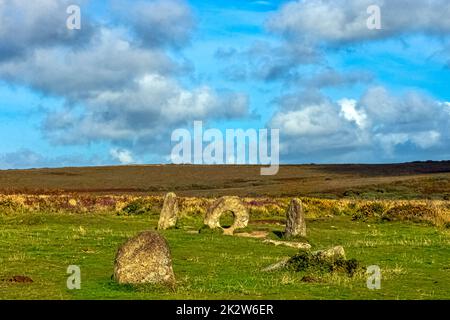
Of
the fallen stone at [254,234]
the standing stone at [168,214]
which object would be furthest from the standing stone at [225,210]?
the standing stone at [168,214]

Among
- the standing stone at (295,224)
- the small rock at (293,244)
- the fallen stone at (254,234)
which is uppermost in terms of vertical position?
the standing stone at (295,224)

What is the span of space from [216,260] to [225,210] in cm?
1489

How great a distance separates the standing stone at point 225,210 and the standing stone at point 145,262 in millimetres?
20416

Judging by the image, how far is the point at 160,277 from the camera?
20.5 metres

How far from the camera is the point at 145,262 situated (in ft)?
67.8

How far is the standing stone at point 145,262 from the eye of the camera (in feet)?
67.4

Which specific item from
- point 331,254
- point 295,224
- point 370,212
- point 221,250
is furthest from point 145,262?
point 370,212

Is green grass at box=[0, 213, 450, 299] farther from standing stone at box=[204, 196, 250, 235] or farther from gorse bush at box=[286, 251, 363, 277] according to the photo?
standing stone at box=[204, 196, 250, 235]

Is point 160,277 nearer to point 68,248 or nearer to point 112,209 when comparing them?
point 68,248

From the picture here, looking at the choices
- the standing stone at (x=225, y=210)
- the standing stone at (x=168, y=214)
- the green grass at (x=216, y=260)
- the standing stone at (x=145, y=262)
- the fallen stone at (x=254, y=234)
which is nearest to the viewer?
the green grass at (x=216, y=260)

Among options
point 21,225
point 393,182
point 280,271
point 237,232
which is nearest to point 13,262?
point 280,271

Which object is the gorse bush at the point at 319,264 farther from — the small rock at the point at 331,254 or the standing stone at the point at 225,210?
the standing stone at the point at 225,210

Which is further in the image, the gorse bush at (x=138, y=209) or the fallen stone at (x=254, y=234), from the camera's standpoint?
the gorse bush at (x=138, y=209)
